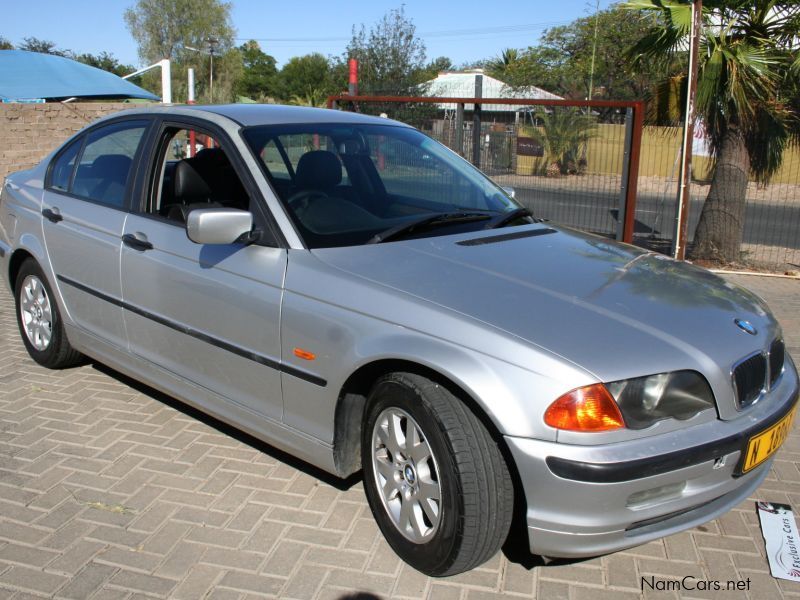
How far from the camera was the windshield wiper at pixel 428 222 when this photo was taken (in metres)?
3.46

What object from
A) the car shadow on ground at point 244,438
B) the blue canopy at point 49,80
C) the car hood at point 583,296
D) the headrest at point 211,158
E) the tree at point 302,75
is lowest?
the car shadow on ground at point 244,438

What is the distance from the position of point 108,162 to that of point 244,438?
1859 mm

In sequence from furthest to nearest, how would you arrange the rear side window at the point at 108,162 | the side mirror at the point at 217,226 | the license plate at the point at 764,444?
the rear side window at the point at 108,162, the side mirror at the point at 217,226, the license plate at the point at 764,444

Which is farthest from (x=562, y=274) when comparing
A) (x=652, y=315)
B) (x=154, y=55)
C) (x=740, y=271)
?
(x=154, y=55)

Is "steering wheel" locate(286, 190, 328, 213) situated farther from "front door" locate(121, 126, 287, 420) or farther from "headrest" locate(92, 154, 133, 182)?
"headrest" locate(92, 154, 133, 182)

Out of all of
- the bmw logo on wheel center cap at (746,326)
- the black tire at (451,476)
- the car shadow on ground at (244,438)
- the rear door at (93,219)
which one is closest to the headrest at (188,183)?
the rear door at (93,219)

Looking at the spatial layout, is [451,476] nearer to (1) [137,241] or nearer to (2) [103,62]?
(1) [137,241]

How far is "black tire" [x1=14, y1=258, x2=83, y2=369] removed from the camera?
4.91 m

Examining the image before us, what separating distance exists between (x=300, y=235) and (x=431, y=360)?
99 centimetres

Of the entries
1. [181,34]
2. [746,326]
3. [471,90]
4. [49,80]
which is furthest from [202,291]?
[181,34]

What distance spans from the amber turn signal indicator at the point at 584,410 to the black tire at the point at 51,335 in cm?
357

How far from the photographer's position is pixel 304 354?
10.3ft

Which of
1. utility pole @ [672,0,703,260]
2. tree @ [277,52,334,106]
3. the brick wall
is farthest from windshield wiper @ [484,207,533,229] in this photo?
tree @ [277,52,334,106]

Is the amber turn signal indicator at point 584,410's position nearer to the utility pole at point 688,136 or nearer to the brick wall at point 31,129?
the utility pole at point 688,136
